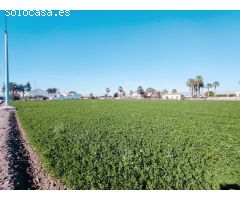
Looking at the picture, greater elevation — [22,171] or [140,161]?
[140,161]

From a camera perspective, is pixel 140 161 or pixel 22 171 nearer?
pixel 22 171

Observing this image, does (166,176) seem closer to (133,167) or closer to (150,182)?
(150,182)

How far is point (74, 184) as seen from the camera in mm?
5586

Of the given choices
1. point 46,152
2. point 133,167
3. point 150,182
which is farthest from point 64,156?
point 150,182

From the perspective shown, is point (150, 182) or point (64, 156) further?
point (64, 156)

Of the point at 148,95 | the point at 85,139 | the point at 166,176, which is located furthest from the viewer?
the point at 148,95

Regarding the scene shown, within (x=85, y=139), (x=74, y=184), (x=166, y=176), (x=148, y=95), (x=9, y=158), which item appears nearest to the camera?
(x=74, y=184)

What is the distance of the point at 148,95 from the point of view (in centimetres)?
9925

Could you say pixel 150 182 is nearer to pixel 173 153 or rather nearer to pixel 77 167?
pixel 77 167

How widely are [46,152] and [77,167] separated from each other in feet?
6.03

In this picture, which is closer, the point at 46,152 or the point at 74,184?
the point at 74,184

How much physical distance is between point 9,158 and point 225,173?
5.22 metres

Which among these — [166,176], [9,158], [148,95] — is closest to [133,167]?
[166,176]

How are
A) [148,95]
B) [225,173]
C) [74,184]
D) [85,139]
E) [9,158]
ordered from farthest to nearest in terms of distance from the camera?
[148,95] → [85,139] → [9,158] → [225,173] → [74,184]
